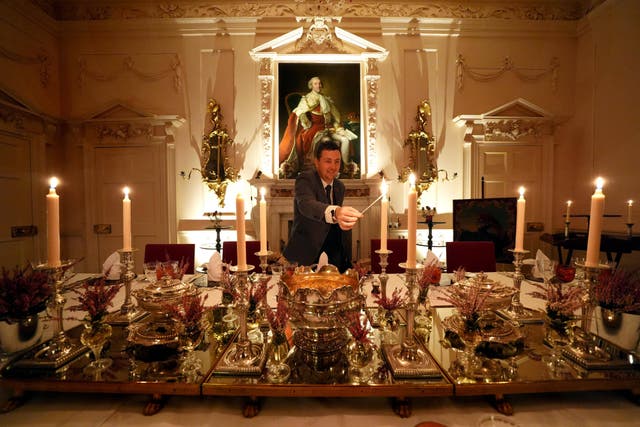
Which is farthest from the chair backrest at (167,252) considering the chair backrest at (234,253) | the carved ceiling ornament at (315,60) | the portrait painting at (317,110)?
the portrait painting at (317,110)

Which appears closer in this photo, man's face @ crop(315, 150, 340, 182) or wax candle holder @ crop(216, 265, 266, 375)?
wax candle holder @ crop(216, 265, 266, 375)

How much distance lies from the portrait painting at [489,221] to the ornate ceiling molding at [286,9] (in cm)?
308

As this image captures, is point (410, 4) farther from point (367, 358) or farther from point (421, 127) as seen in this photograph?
point (367, 358)

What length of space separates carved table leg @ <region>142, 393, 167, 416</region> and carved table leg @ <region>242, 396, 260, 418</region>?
0.25m

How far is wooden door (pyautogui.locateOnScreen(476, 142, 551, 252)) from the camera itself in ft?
15.8

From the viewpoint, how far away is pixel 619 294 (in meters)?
1.06

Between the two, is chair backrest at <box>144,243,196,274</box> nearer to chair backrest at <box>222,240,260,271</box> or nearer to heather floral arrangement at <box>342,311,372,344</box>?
chair backrest at <box>222,240,260,271</box>

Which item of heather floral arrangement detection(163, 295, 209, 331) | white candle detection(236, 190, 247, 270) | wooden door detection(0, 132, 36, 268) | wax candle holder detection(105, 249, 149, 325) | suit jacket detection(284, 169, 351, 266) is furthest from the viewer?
wooden door detection(0, 132, 36, 268)

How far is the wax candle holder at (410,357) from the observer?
93 cm

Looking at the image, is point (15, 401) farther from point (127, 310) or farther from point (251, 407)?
point (251, 407)

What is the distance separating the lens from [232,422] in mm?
842

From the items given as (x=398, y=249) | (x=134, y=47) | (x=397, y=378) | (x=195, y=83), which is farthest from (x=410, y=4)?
(x=397, y=378)

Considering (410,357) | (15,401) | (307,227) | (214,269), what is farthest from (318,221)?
(15,401)

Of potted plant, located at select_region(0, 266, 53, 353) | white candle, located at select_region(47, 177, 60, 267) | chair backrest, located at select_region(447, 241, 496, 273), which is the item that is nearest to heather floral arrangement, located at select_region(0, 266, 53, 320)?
potted plant, located at select_region(0, 266, 53, 353)
